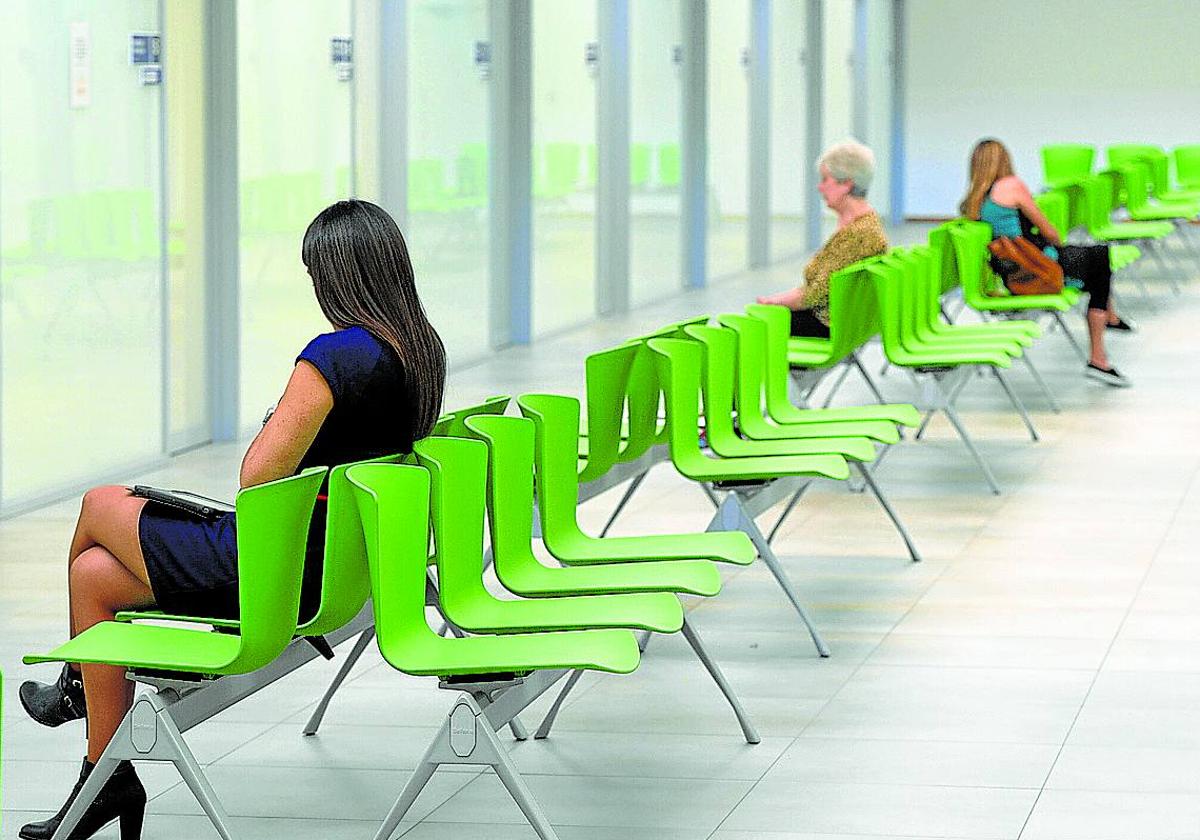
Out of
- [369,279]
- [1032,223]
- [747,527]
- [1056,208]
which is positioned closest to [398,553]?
[369,279]

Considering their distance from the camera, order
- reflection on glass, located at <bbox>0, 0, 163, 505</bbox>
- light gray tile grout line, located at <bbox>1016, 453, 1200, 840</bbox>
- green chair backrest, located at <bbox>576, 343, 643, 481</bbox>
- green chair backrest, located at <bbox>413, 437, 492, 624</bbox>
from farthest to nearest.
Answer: reflection on glass, located at <bbox>0, 0, 163, 505</bbox> < green chair backrest, located at <bbox>576, 343, 643, 481</bbox> < light gray tile grout line, located at <bbox>1016, 453, 1200, 840</bbox> < green chair backrest, located at <bbox>413, 437, 492, 624</bbox>

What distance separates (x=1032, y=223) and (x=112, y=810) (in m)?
8.74

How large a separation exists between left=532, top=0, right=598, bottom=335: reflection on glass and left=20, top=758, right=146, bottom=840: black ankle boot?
10128 millimetres

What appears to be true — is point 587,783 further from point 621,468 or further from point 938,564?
point 938,564

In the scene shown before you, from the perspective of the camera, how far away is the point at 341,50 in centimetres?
1107

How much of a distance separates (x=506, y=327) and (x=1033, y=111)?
48.4 ft

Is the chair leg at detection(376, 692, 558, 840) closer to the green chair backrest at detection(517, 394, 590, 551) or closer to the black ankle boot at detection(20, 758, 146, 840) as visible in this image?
the black ankle boot at detection(20, 758, 146, 840)

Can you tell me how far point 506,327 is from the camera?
1421 cm

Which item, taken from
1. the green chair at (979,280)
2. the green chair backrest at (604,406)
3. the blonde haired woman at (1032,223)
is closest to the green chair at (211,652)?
the green chair backrest at (604,406)

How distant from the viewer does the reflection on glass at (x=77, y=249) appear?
27.2ft

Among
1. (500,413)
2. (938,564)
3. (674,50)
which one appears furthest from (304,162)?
(674,50)

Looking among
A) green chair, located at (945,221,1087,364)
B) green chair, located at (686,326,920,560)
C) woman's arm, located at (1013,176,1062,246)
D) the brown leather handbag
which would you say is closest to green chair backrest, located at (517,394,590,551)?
green chair, located at (686,326,920,560)

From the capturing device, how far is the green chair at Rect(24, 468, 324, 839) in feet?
13.1

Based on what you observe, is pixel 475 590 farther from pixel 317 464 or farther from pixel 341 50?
pixel 341 50
